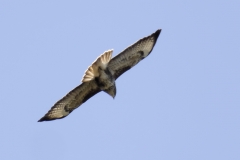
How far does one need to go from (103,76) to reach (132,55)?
0.96 meters

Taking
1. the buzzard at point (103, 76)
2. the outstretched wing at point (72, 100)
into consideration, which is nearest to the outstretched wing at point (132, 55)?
the buzzard at point (103, 76)

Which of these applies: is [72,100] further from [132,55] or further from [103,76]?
[132,55]

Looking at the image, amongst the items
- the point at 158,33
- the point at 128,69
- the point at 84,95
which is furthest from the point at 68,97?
the point at 158,33

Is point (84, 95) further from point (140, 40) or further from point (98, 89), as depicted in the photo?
point (140, 40)

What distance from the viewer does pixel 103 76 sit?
59.0ft

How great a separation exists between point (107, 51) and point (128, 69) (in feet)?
4.37

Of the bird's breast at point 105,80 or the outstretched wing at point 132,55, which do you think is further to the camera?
the outstretched wing at point 132,55

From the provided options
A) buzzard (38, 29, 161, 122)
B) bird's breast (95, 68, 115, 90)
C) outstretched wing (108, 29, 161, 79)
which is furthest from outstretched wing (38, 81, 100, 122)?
outstretched wing (108, 29, 161, 79)

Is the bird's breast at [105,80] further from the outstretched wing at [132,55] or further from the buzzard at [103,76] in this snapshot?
the outstretched wing at [132,55]

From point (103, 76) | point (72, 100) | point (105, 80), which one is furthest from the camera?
point (72, 100)

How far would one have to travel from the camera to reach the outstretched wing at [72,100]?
18.4 meters

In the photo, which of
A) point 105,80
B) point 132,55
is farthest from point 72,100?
point 132,55

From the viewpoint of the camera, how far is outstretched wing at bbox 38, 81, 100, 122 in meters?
18.4

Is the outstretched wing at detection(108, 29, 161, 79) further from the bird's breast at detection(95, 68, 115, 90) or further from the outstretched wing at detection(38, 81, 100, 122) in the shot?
the outstretched wing at detection(38, 81, 100, 122)
